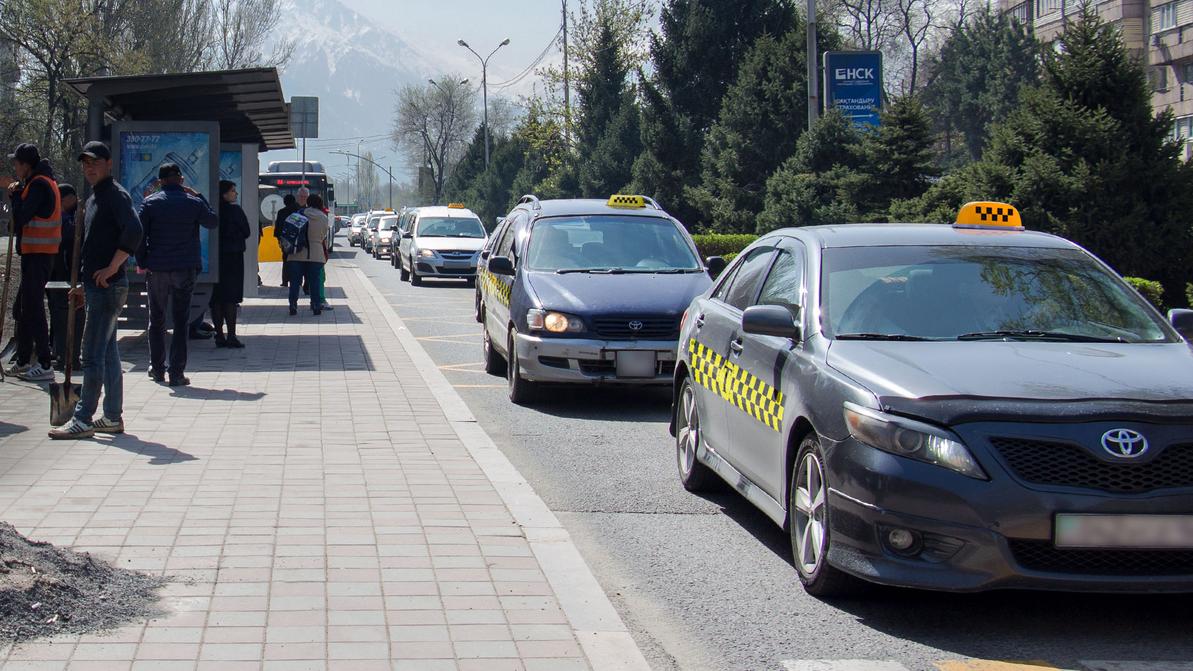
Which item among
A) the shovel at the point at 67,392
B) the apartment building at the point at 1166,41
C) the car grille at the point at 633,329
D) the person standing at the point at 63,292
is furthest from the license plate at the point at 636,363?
the apartment building at the point at 1166,41

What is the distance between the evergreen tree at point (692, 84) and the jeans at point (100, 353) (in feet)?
103

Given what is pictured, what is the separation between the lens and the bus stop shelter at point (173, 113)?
47.5ft

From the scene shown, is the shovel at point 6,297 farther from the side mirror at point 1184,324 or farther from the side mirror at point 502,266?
the side mirror at point 1184,324

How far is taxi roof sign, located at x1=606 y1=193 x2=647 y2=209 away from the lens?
43.7 ft

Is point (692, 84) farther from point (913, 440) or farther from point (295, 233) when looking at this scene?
point (913, 440)

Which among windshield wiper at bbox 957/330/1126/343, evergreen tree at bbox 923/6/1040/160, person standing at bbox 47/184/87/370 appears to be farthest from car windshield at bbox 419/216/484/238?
evergreen tree at bbox 923/6/1040/160

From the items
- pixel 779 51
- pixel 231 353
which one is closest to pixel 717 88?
pixel 779 51

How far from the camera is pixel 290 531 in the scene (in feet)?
20.9

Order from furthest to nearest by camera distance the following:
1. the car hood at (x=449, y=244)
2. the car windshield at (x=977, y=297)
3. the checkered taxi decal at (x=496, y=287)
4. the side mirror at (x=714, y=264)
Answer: the car hood at (x=449, y=244) < the checkered taxi decal at (x=496, y=287) < the side mirror at (x=714, y=264) < the car windshield at (x=977, y=297)

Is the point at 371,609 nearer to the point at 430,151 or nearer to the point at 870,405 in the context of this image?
the point at 870,405

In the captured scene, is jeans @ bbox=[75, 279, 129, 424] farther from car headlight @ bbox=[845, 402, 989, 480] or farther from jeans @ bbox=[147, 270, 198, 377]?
car headlight @ bbox=[845, 402, 989, 480]

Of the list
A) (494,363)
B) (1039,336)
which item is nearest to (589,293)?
(494,363)

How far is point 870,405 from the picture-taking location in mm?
5160

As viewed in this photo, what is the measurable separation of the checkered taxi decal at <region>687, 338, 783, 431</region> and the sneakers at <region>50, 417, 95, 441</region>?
3963 mm
